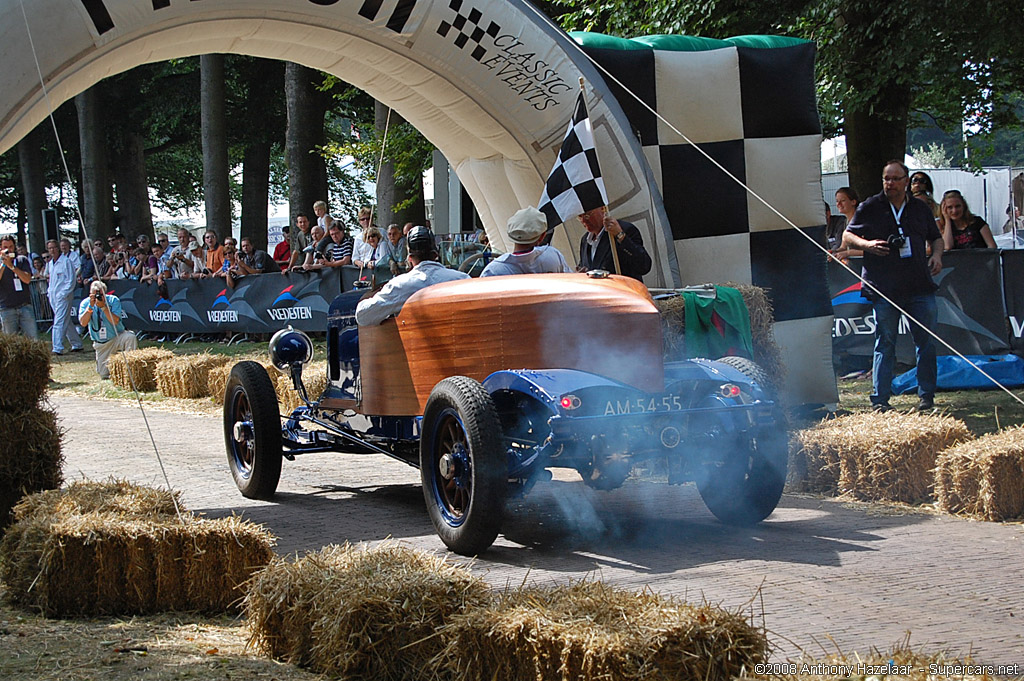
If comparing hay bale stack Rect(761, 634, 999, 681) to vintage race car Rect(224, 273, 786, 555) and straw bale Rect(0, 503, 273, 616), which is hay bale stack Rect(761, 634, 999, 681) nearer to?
vintage race car Rect(224, 273, 786, 555)

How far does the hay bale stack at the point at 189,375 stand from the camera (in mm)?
14078

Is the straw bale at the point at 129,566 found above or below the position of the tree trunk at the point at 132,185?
below

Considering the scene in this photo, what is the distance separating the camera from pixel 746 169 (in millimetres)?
9711

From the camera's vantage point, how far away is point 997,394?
1030cm

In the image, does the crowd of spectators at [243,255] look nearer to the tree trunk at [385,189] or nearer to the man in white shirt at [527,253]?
the tree trunk at [385,189]

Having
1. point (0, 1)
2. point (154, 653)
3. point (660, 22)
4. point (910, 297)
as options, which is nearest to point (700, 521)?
point (154, 653)

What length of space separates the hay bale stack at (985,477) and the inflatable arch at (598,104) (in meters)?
3.12

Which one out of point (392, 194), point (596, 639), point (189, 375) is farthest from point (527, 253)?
point (392, 194)

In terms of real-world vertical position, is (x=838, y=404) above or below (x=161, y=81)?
below

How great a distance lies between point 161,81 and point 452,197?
10236 millimetres

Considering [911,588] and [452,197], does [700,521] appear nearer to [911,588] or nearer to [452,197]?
[911,588]

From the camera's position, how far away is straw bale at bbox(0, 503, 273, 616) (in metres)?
4.77

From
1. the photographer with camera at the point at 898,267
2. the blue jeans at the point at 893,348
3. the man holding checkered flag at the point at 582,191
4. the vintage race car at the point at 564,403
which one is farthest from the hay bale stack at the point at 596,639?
the photographer with camera at the point at 898,267

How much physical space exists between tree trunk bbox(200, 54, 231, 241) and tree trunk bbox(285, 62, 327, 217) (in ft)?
9.54
